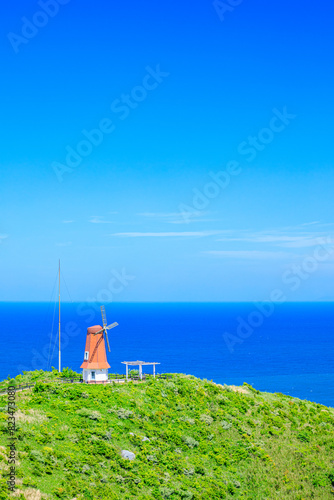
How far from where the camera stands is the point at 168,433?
37969 mm

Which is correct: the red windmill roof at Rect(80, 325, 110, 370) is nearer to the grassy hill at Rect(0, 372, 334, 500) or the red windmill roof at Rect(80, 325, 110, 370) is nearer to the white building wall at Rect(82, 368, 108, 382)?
the white building wall at Rect(82, 368, 108, 382)

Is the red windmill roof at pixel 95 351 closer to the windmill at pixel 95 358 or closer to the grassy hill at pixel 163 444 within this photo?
the windmill at pixel 95 358

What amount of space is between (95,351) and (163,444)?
14098 millimetres

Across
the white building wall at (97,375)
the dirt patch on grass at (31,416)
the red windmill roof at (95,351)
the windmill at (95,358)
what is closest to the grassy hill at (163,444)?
the dirt patch on grass at (31,416)

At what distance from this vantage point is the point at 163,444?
1438 inches

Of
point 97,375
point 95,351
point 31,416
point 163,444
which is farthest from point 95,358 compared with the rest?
point 163,444

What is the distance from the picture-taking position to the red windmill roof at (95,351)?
47219mm

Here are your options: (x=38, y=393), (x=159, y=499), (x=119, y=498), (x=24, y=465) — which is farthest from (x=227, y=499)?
(x=38, y=393)

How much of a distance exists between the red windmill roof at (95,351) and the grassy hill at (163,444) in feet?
9.93

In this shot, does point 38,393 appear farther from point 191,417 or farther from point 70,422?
point 191,417

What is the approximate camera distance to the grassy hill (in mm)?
30141

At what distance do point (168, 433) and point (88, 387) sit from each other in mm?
9375

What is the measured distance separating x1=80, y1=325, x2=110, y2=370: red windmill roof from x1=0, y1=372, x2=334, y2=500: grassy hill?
303 cm

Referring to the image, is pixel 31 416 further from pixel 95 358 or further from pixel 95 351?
pixel 95 351
